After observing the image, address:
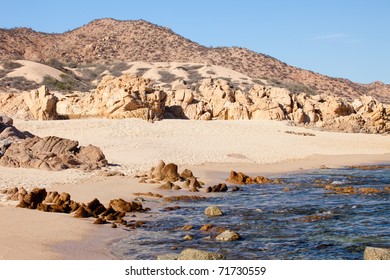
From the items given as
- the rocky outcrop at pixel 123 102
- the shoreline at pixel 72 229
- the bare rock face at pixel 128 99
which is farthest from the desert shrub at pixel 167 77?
the shoreline at pixel 72 229

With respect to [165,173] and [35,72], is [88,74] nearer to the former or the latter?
[35,72]

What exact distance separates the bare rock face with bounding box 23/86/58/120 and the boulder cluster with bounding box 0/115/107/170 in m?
7.57

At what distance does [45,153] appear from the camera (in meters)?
17.2

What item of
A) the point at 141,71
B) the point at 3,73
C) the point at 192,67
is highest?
the point at 192,67

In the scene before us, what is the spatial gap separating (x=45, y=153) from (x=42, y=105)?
10175 millimetres

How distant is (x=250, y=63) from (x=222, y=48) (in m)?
8.03

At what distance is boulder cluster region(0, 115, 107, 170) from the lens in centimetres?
1653

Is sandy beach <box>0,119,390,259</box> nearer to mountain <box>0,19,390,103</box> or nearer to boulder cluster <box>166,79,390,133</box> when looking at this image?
boulder cluster <box>166,79,390,133</box>

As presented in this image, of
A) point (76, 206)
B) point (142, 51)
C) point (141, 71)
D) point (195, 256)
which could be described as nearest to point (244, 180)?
point (76, 206)

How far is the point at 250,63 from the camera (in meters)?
80.8

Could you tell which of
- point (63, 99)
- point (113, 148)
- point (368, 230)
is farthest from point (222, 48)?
point (368, 230)

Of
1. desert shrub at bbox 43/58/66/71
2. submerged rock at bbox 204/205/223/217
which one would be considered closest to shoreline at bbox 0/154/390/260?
submerged rock at bbox 204/205/223/217
